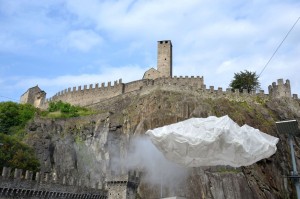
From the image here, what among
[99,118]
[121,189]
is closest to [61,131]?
[99,118]

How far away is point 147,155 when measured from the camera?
45438 mm

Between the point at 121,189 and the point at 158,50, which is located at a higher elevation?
the point at 158,50

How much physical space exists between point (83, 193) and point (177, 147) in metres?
24.1

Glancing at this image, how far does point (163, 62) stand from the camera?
7106 centimetres

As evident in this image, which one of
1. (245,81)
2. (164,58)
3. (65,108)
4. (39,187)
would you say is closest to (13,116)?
(65,108)

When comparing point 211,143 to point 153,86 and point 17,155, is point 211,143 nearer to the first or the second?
point 17,155

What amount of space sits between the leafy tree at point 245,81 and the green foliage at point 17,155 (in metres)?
33.1

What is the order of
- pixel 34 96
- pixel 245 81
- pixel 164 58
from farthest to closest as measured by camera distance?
pixel 34 96, pixel 164 58, pixel 245 81

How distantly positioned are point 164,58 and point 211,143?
174ft

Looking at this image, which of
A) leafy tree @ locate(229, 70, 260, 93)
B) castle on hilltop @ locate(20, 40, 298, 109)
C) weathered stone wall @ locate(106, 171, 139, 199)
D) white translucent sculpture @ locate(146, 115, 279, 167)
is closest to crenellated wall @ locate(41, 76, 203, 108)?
castle on hilltop @ locate(20, 40, 298, 109)

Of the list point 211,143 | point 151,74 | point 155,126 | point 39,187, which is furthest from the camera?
point 151,74

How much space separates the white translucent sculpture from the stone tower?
4983 centimetres

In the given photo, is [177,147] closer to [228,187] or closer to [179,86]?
[228,187]

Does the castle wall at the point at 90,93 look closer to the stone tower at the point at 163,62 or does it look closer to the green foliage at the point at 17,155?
the stone tower at the point at 163,62
